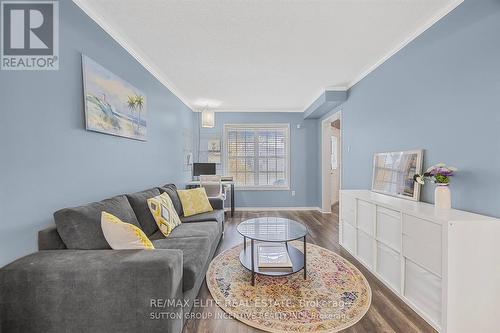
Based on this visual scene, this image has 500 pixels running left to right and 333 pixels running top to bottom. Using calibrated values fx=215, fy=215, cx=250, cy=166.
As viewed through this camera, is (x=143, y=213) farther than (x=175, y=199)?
No

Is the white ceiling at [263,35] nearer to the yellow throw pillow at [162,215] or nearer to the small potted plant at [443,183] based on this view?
the small potted plant at [443,183]

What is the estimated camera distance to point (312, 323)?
1669 mm

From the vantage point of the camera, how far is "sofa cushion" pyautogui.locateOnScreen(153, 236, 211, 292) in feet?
5.28

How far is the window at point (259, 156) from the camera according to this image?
18.7ft

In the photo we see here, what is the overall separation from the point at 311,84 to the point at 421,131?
2046 mm

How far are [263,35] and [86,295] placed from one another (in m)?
2.67

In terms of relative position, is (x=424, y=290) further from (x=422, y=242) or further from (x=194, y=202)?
(x=194, y=202)

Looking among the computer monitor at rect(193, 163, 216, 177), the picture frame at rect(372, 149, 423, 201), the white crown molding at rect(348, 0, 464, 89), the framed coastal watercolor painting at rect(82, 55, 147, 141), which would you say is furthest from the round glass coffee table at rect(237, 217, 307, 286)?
the computer monitor at rect(193, 163, 216, 177)

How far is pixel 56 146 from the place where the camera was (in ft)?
5.39

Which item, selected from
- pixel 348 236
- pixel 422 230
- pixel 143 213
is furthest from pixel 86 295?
pixel 348 236

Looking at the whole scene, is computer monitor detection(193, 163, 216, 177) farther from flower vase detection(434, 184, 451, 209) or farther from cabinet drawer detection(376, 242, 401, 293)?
flower vase detection(434, 184, 451, 209)

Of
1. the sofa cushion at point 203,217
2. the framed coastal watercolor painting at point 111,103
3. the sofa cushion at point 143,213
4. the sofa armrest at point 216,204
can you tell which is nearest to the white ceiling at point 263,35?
the framed coastal watercolor painting at point 111,103

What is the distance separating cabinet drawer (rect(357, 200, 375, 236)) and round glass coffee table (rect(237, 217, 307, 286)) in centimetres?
74

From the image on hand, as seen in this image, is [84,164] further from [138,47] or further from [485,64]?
[485,64]
